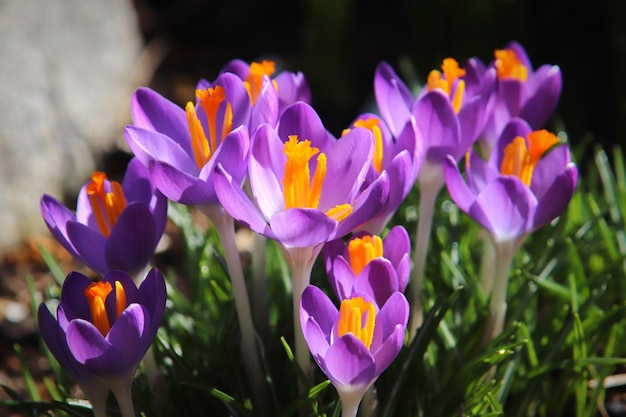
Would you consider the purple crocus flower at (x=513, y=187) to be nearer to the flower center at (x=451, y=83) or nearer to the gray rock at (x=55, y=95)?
the flower center at (x=451, y=83)

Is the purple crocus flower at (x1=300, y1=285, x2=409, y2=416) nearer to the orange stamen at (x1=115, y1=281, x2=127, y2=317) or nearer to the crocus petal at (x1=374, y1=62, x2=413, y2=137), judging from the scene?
the orange stamen at (x1=115, y1=281, x2=127, y2=317)

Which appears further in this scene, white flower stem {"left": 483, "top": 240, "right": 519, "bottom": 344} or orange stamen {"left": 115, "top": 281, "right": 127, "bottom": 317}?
white flower stem {"left": 483, "top": 240, "right": 519, "bottom": 344}

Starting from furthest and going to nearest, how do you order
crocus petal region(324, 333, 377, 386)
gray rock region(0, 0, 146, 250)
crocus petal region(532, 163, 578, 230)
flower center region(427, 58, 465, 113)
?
gray rock region(0, 0, 146, 250), flower center region(427, 58, 465, 113), crocus petal region(532, 163, 578, 230), crocus petal region(324, 333, 377, 386)

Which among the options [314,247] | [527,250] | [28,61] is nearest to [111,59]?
[28,61]

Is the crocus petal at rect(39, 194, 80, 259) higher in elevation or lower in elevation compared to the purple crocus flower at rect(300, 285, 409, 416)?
higher

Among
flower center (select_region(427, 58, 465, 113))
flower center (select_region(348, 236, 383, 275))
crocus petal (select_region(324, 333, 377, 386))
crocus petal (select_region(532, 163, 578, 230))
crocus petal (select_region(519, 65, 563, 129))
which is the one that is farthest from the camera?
crocus petal (select_region(519, 65, 563, 129))

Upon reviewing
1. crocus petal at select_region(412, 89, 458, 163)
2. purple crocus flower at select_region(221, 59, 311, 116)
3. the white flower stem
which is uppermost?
purple crocus flower at select_region(221, 59, 311, 116)

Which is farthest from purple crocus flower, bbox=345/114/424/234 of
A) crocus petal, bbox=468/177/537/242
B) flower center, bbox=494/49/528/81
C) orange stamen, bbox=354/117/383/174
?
flower center, bbox=494/49/528/81

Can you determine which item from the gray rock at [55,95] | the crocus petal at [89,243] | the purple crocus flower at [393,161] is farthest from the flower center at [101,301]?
the gray rock at [55,95]
